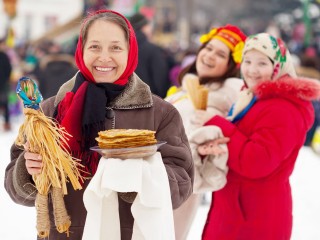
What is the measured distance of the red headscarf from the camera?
2158 mm

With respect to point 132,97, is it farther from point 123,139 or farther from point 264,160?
point 264,160

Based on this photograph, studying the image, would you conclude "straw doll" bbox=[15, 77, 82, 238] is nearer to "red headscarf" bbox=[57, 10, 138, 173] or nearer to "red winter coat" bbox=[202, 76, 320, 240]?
"red headscarf" bbox=[57, 10, 138, 173]

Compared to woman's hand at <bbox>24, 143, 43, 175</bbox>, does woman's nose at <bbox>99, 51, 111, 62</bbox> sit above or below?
above

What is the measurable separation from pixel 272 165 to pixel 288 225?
1.23 ft

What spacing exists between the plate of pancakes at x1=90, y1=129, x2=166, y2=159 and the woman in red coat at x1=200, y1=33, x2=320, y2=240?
100 cm

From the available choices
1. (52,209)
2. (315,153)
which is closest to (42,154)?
(52,209)

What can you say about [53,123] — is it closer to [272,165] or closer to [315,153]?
[272,165]

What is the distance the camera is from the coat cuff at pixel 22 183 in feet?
7.10

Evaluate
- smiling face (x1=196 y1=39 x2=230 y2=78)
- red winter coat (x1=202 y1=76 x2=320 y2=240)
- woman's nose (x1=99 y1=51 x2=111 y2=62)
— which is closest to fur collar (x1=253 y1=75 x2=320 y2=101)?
red winter coat (x1=202 y1=76 x2=320 y2=240)

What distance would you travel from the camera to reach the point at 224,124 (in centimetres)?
304

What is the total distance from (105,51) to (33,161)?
0.49 metres

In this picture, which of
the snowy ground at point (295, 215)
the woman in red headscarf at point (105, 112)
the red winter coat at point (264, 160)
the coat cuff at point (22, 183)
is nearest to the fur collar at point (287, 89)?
the red winter coat at point (264, 160)

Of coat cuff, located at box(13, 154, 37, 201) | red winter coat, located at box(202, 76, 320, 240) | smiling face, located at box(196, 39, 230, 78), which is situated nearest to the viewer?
coat cuff, located at box(13, 154, 37, 201)

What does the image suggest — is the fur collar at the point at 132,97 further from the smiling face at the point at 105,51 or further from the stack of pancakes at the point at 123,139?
the stack of pancakes at the point at 123,139
